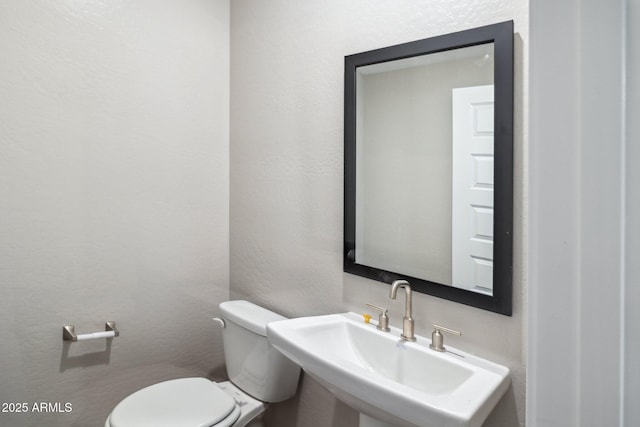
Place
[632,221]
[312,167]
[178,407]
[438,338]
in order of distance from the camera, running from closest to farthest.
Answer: [632,221] < [438,338] < [178,407] < [312,167]

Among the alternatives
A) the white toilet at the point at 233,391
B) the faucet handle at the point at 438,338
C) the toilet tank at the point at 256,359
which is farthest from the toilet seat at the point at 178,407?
the faucet handle at the point at 438,338

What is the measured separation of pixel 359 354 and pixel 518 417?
1.59ft

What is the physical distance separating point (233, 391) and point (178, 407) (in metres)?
0.27

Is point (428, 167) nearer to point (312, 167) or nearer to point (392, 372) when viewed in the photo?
point (312, 167)

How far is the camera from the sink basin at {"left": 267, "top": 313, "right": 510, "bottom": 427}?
0.88 metres

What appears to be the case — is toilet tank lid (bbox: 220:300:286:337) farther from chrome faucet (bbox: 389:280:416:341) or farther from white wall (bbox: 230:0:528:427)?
chrome faucet (bbox: 389:280:416:341)

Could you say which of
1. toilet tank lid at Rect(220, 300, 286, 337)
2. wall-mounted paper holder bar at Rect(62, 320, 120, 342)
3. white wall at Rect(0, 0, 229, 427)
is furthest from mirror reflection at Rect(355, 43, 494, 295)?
wall-mounted paper holder bar at Rect(62, 320, 120, 342)

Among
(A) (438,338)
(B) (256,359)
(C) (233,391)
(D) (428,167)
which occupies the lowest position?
(C) (233,391)

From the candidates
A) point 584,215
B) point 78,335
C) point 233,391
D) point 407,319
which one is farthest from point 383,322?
point 78,335

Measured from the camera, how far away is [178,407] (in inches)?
60.7

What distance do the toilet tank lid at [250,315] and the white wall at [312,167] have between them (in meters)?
0.08

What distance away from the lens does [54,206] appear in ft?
5.33

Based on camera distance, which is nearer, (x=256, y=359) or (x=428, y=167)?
(x=428, y=167)

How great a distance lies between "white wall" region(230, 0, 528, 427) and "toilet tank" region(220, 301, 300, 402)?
10 cm
